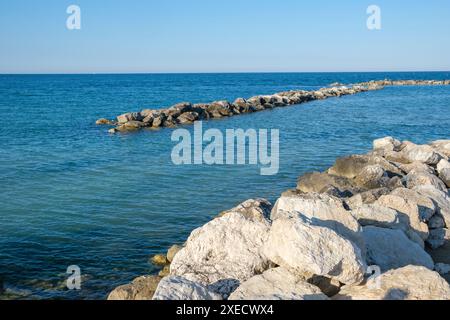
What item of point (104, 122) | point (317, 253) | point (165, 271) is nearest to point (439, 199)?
point (317, 253)

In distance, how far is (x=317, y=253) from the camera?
8.38 meters

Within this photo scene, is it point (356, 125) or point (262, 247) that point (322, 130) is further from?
point (262, 247)

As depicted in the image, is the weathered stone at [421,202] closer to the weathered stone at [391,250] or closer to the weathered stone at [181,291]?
the weathered stone at [391,250]

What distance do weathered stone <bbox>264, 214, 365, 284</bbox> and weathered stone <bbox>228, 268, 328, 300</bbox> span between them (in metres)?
0.21

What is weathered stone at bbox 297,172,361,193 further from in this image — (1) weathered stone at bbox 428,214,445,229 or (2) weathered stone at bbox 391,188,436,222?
(1) weathered stone at bbox 428,214,445,229

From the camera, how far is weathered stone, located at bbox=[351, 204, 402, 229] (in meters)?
12.4

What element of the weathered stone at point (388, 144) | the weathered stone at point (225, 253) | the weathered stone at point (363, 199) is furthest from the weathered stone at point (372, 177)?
the weathered stone at point (225, 253)

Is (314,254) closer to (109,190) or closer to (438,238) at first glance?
(438,238)

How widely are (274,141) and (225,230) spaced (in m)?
26.7

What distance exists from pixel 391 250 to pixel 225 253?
157 inches

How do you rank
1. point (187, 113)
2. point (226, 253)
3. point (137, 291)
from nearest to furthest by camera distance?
1. point (137, 291)
2. point (226, 253)
3. point (187, 113)

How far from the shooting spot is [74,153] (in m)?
30.9

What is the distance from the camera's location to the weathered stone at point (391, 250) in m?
10.7

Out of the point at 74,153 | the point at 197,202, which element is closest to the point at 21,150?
the point at 74,153
